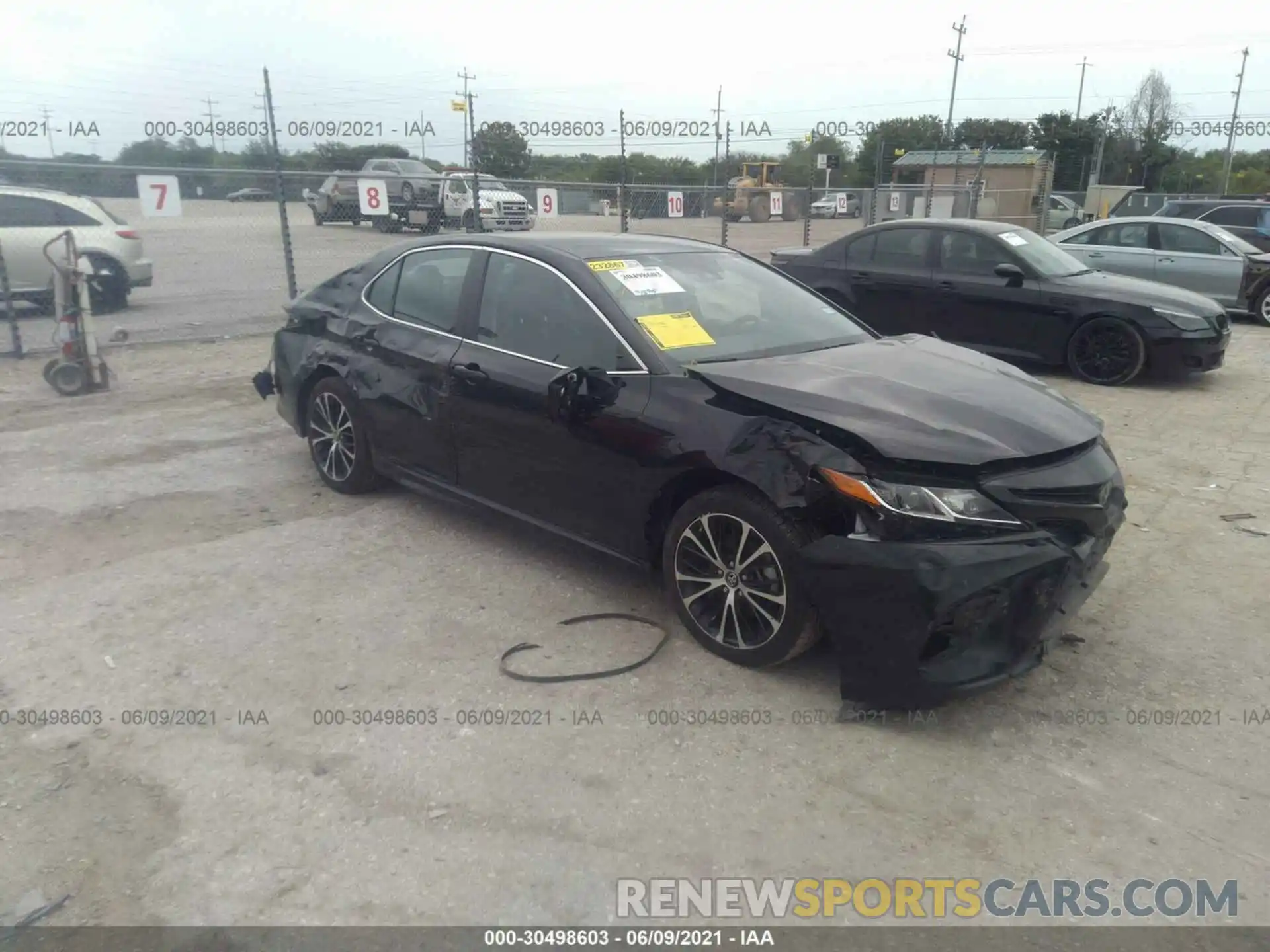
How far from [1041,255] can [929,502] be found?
722 centimetres

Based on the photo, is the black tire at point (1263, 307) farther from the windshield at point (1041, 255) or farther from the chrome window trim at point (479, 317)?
the chrome window trim at point (479, 317)

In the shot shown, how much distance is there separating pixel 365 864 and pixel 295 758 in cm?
65

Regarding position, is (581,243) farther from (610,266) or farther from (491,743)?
(491,743)

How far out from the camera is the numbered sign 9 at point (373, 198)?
12.3 metres

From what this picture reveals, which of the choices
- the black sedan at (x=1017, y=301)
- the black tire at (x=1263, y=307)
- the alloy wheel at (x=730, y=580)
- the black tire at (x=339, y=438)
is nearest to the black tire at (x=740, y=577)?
the alloy wheel at (x=730, y=580)

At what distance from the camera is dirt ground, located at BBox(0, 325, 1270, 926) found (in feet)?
8.94

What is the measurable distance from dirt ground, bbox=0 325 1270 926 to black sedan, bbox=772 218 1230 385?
3816mm

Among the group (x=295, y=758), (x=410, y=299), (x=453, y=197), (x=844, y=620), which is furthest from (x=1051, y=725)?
(x=453, y=197)

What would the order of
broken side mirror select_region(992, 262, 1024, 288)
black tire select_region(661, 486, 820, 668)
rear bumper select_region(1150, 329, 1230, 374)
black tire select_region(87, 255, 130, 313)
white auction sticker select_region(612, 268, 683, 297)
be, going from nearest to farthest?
black tire select_region(661, 486, 820, 668) → white auction sticker select_region(612, 268, 683, 297) → rear bumper select_region(1150, 329, 1230, 374) → broken side mirror select_region(992, 262, 1024, 288) → black tire select_region(87, 255, 130, 313)

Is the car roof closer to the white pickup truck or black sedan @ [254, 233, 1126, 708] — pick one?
black sedan @ [254, 233, 1126, 708]

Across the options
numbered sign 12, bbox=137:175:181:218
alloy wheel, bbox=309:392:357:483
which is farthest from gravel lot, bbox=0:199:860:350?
alloy wheel, bbox=309:392:357:483

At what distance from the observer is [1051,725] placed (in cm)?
342

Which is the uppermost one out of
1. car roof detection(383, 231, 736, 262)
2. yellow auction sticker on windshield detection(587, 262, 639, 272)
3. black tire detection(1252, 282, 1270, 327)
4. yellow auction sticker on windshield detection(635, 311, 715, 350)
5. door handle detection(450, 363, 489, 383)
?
car roof detection(383, 231, 736, 262)

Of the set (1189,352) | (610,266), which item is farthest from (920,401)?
(1189,352)
